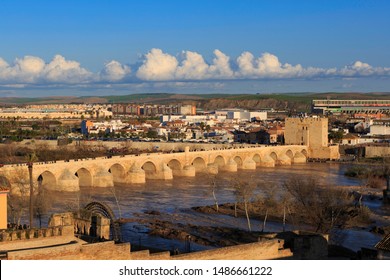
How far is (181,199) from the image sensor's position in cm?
3262

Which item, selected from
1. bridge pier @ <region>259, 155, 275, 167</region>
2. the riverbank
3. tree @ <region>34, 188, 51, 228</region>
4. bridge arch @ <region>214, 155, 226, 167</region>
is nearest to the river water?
the riverbank

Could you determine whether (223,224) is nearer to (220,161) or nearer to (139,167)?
(139,167)

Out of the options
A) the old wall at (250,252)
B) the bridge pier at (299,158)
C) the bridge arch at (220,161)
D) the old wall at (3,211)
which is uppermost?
the old wall at (3,211)

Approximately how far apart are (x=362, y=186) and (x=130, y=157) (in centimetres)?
1234

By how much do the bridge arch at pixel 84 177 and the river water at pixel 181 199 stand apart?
1.68 meters

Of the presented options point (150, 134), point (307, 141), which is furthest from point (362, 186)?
point (150, 134)

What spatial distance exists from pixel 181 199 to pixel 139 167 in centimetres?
916

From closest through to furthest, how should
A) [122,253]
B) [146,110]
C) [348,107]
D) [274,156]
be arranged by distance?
[122,253] < [274,156] < [348,107] < [146,110]

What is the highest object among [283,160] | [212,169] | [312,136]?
[312,136]

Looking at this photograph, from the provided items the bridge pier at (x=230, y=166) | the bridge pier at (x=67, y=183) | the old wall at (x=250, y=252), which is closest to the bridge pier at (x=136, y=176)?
the bridge pier at (x=67, y=183)

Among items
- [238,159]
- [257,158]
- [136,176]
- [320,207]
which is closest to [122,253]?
[320,207]

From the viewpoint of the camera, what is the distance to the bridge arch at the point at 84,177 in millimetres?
38125

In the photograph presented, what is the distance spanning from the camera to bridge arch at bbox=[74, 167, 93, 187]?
3812 centimetres

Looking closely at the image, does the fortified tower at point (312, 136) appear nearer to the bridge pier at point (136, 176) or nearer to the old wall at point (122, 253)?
the bridge pier at point (136, 176)
